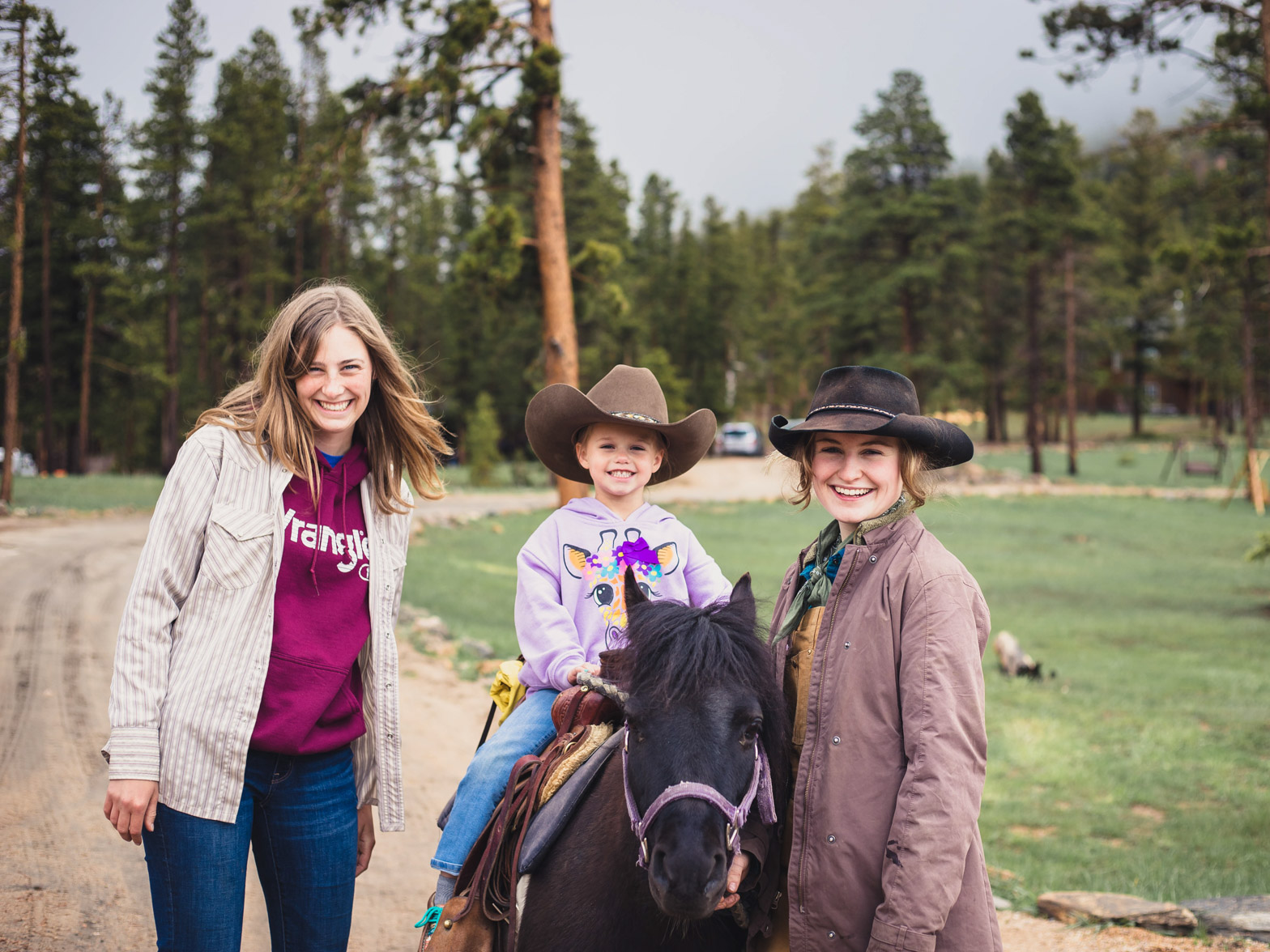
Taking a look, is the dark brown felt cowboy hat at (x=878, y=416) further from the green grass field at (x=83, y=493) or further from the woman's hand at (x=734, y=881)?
the green grass field at (x=83, y=493)

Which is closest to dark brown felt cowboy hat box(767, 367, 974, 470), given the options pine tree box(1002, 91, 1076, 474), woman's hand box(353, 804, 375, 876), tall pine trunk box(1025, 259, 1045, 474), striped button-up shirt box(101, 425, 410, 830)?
→ striped button-up shirt box(101, 425, 410, 830)

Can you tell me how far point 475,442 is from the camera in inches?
1336

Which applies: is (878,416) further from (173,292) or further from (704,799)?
(173,292)

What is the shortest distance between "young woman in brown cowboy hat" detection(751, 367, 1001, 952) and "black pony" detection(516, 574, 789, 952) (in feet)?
0.54

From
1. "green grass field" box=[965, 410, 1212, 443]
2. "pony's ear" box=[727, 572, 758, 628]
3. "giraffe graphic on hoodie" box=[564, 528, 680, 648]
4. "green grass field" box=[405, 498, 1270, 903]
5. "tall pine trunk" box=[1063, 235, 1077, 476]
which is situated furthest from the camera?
"green grass field" box=[965, 410, 1212, 443]

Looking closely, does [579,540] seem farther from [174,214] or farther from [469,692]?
[174,214]

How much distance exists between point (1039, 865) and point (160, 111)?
36.1 m

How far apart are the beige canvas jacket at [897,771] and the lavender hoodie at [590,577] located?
3.06 ft

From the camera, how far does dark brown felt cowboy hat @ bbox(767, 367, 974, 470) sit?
246cm

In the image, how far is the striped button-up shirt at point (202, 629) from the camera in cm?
220

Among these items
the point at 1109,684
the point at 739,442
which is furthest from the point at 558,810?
the point at 739,442

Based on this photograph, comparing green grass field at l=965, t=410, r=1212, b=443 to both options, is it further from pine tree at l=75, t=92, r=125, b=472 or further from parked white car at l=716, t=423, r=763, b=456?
pine tree at l=75, t=92, r=125, b=472

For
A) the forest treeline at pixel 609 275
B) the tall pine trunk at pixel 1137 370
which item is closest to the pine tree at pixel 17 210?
the forest treeline at pixel 609 275

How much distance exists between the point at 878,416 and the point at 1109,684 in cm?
1008
